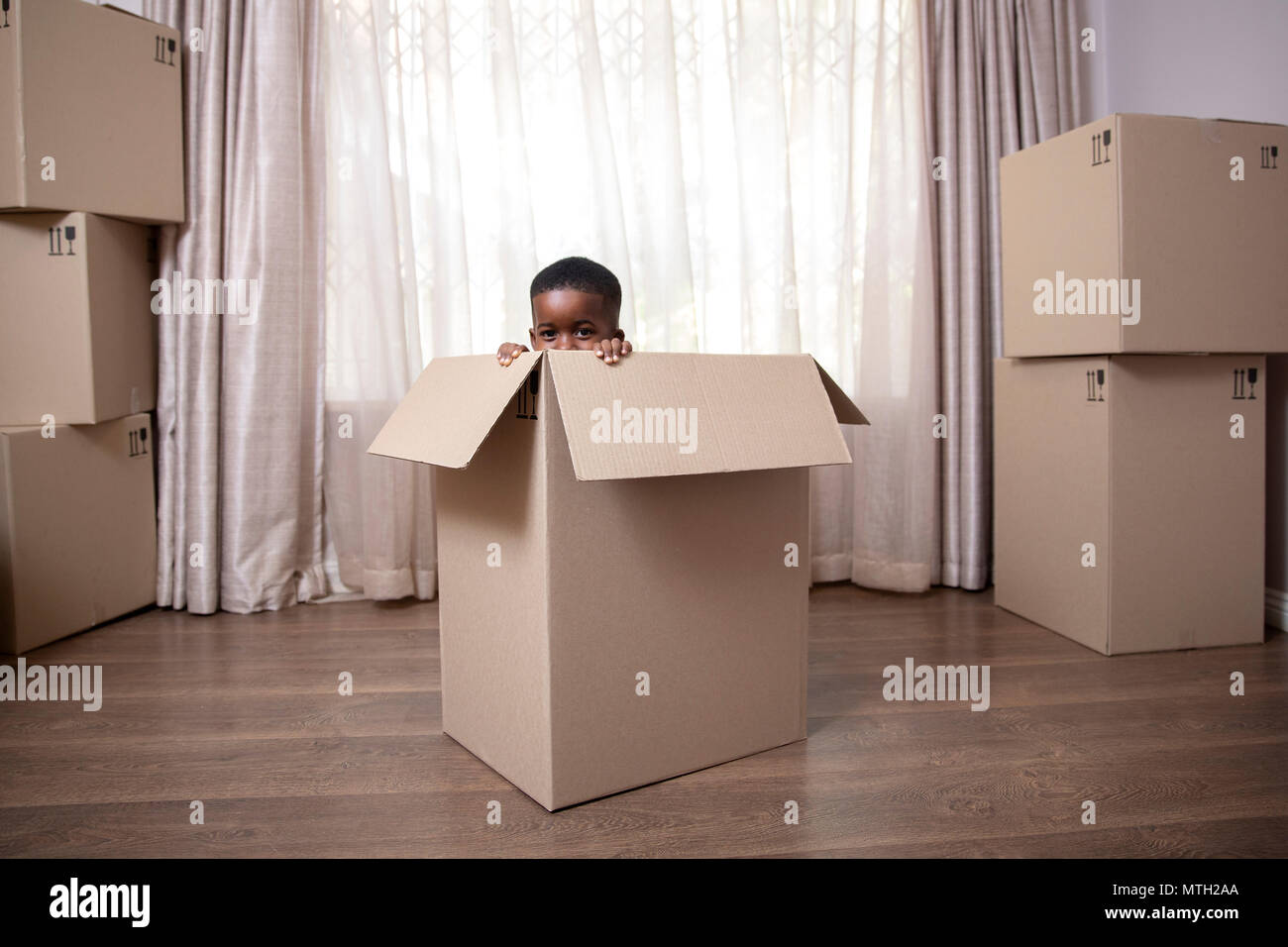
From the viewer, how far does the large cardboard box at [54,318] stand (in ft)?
6.91

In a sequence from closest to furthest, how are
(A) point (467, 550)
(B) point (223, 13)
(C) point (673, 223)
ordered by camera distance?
(A) point (467, 550) → (B) point (223, 13) → (C) point (673, 223)

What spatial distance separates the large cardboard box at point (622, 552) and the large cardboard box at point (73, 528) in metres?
1.15

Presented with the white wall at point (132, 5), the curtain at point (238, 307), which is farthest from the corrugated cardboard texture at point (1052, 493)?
the white wall at point (132, 5)

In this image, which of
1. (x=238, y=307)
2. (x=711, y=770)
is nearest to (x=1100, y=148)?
(x=711, y=770)

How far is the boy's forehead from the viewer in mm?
1587

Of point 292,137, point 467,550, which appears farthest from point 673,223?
point 467,550

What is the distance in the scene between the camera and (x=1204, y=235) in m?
1.89

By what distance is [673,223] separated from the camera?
2488 millimetres

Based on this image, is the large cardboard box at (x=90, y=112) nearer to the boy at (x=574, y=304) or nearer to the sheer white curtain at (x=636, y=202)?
the sheer white curtain at (x=636, y=202)

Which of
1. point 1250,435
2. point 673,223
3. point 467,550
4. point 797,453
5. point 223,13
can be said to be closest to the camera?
point 797,453

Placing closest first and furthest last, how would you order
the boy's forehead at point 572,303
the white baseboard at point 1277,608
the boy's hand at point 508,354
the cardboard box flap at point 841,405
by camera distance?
the boy's hand at point 508,354
the cardboard box flap at point 841,405
the boy's forehead at point 572,303
the white baseboard at point 1277,608

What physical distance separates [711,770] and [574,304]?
809mm

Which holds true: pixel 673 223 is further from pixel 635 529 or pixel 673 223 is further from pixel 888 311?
pixel 635 529
